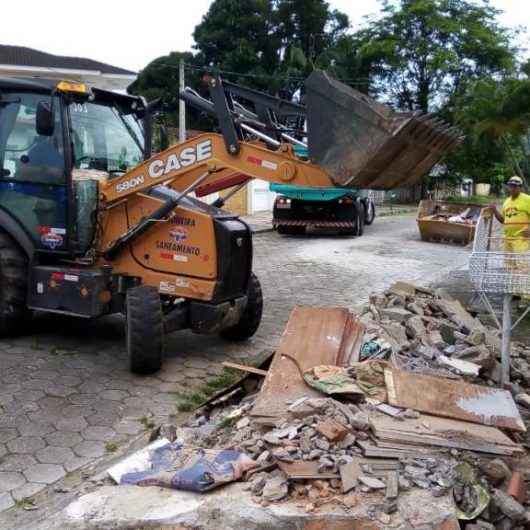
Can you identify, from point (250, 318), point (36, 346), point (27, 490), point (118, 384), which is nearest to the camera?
point (27, 490)

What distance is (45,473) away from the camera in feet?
13.6

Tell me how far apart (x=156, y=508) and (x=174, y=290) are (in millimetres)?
3214

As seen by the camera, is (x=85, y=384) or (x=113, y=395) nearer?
(x=113, y=395)

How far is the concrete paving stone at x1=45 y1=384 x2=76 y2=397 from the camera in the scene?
5.43m

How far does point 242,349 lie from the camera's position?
23.0ft

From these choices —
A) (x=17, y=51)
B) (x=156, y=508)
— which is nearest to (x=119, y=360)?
(x=156, y=508)

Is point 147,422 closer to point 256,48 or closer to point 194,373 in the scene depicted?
point 194,373

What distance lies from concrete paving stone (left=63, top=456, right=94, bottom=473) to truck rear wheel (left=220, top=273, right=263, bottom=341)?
2.91 m

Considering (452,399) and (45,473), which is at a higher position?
(452,399)

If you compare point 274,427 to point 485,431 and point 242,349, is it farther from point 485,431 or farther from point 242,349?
point 242,349

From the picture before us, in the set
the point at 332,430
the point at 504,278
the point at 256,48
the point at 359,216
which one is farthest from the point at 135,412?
the point at 256,48

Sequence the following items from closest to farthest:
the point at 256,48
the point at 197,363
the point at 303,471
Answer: the point at 303,471, the point at 197,363, the point at 256,48

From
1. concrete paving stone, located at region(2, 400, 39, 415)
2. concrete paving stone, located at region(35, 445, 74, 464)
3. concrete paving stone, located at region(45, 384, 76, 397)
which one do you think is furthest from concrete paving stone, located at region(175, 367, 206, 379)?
concrete paving stone, located at region(35, 445, 74, 464)

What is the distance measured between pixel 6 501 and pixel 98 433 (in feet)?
3.33
